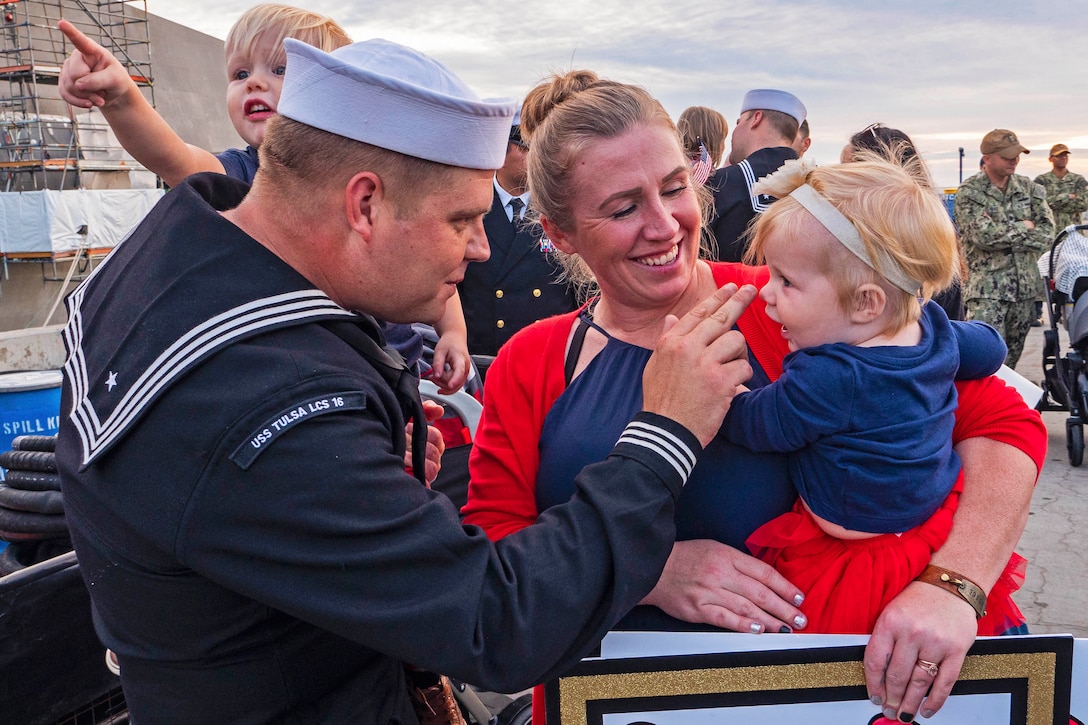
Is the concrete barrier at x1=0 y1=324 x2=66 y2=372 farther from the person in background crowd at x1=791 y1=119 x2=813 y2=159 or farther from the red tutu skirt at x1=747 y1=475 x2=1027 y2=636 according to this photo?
the red tutu skirt at x1=747 y1=475 x2=1027 y2=636

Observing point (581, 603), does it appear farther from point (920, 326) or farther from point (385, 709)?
point (920, 326)

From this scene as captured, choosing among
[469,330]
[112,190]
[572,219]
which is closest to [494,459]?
[572,219]

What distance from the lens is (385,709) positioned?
4.89 ft

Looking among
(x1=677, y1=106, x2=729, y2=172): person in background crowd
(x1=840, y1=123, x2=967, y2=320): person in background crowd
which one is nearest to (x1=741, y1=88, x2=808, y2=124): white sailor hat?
(x1=677, y1=106, x2=729, y2=172): person in background crowd

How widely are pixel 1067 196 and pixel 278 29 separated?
1238cm

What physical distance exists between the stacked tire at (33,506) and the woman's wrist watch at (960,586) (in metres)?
2.10

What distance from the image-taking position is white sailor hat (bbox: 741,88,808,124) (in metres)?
5.21

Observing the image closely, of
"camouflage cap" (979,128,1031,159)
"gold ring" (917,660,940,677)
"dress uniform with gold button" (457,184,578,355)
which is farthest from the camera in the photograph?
"camouflage cap" (979,128,1031,159)

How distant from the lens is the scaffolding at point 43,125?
797 inches

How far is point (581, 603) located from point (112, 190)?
22008 mm

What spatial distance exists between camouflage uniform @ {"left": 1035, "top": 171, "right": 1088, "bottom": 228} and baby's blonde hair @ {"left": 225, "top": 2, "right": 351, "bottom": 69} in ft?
39.2

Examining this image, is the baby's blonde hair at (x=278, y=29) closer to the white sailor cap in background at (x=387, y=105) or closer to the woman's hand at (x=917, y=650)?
the white sailor cap in background at (x=387, y=105)

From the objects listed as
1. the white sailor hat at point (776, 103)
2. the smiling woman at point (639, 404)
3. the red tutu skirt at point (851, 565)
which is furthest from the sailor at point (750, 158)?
the red tutu skirt at point (851, 565)

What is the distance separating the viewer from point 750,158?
485cm
